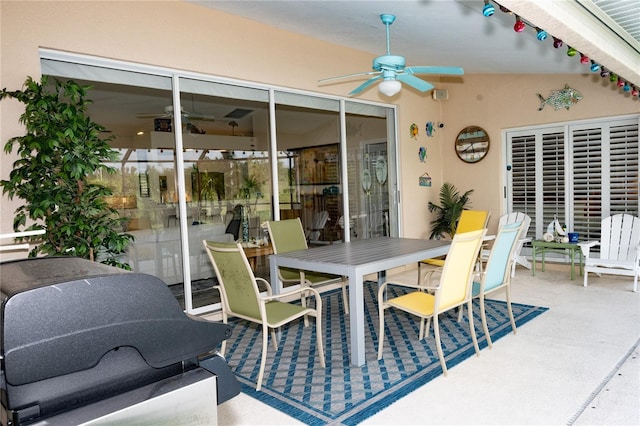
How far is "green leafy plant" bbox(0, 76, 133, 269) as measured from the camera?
281cm

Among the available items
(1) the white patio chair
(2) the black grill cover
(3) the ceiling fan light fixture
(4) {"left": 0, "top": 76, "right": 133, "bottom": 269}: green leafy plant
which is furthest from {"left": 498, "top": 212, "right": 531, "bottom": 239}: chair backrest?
(2) the black grill cover

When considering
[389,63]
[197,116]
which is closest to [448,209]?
[389,63]

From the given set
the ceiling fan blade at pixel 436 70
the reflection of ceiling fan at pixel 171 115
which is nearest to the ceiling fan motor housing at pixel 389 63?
the ceiling fan blade at pixel 436 70

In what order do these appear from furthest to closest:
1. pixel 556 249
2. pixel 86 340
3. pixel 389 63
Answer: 1. pixel 556 249
2. pixel 389 63
3. pixel 86 340

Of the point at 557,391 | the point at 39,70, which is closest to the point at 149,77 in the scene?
the point at 39,70

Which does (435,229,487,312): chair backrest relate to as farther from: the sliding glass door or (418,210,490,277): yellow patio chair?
the sliding glass door

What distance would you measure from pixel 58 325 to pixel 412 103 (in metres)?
6.33

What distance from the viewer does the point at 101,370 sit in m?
1.38

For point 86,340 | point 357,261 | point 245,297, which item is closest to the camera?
point 86,340

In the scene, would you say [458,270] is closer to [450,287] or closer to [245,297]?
[450,287]

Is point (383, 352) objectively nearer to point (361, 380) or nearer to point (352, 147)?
point (361, 380)

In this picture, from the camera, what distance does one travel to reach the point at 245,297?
9.95ft

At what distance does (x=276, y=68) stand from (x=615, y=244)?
4.68 meters

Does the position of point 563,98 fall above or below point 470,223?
above
